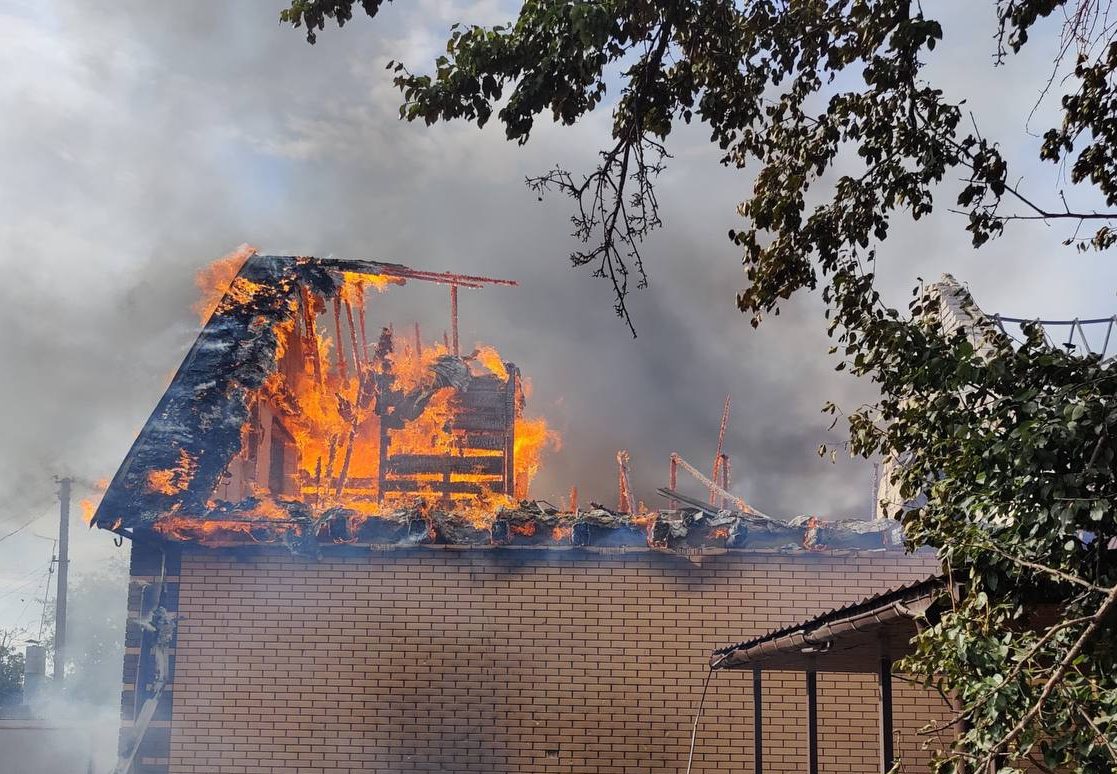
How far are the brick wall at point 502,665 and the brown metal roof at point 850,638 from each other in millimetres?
1388

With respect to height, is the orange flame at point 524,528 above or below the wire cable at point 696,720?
above

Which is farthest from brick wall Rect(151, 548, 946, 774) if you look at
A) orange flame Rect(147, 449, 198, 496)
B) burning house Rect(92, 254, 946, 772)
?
orange flame Rect(147, 449, 198, 496)

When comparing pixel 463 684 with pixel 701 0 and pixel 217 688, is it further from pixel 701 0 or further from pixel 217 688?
pixel 701 0

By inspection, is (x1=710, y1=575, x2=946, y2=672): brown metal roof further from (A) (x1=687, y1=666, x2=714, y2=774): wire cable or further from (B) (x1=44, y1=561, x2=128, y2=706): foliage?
(B) (x1=44, y1=561, x2=128, y2=706): foliage

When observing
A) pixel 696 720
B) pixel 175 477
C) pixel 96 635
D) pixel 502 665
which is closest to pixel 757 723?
pixel 696 720

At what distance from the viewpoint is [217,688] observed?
11234 millimetres

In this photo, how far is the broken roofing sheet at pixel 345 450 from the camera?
37.4ft

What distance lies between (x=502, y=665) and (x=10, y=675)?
34135 millimetres

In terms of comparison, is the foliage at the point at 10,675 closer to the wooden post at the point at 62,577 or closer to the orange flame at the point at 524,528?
the wooden post at the point at 62,577

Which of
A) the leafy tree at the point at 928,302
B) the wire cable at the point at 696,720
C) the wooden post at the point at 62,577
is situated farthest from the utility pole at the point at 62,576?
the leafy tree at the point at 928,302

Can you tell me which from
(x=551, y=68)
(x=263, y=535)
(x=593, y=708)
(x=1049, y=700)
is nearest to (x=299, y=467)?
(x=263, y=535)

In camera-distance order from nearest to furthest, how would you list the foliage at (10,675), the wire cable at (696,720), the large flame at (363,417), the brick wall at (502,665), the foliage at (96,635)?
the wire cable at (696,720), the brick wall at (502,665), the large flame at (363,417), the foliage at (10,675), the foliage at (96,635)

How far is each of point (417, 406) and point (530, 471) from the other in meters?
4.58

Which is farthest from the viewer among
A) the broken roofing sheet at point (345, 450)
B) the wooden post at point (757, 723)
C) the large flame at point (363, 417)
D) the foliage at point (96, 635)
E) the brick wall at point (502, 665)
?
the foliage at point (96, 635)
